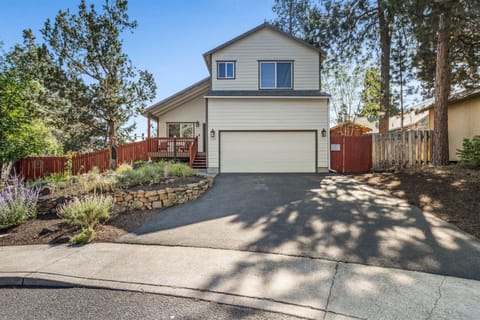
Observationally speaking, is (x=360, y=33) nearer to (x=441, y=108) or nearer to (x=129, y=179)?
(x=441, y=108)

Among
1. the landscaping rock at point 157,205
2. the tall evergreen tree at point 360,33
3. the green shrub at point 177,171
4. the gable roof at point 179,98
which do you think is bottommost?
the landscaping rock at point 157,205

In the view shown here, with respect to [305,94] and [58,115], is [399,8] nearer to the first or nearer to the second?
[305,94]

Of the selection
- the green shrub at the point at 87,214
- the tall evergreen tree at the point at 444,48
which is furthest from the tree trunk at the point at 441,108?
the green shrub at the point at 87,214

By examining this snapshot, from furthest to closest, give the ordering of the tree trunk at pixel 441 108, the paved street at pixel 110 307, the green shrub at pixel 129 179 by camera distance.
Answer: the tree trunk at pixel 441 108
the green shrub at pixel 129 179
the paved street at pixel 110 307

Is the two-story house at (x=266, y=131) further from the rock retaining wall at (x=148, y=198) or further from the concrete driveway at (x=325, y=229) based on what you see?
the rock retaining wall at (x=148, y=198)

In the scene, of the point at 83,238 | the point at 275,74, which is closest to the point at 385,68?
the point at 275,74

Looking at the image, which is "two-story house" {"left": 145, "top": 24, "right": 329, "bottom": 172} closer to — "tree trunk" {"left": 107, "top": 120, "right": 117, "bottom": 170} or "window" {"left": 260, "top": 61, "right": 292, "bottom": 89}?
"window" {"left": 260, "top": 61, "right": 292, "bottom": 89}

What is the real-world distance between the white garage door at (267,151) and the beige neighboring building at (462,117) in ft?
21.2

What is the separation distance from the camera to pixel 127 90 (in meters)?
9.97

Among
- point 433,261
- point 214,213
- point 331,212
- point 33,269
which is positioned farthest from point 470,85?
point 33,269

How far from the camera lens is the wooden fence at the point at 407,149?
1066cm

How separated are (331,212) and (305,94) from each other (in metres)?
7.63

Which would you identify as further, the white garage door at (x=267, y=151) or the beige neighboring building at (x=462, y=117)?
the white garage door at (x=267, y=151)

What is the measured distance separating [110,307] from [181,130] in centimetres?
Result: 1395
